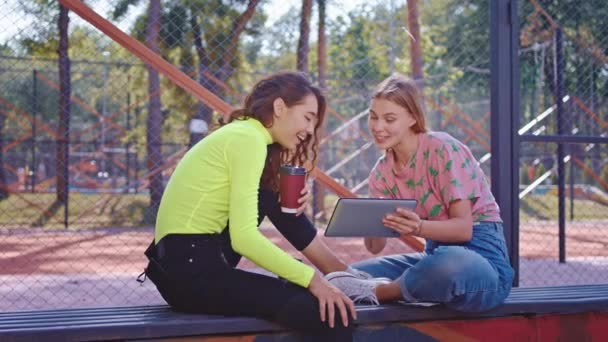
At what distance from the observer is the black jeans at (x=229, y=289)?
251 centimetres

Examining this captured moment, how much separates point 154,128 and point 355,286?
1003cm

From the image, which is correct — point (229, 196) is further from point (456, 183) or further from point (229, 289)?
point (456, 183)

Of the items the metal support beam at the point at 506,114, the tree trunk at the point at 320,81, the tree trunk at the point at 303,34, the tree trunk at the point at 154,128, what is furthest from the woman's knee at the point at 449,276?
the tree trunk at the point at 154,128

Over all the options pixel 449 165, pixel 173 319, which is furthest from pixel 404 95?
pixel 173 319

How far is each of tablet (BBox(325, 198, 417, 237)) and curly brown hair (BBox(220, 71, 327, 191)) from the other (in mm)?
260

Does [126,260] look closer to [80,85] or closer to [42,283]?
[42,283]

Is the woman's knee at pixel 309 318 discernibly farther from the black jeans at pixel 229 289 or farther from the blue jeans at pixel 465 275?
the blue jeans at pixel 465 275

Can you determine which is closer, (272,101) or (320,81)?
(272,101)

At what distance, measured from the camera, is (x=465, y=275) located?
2.77m

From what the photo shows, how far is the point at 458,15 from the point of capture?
2270cm

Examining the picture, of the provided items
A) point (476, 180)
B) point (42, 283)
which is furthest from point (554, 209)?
point (476, 180)

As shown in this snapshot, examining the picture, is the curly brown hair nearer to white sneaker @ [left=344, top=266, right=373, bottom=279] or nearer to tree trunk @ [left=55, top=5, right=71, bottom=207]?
white sneaker @ [left=344, top=266, right=373, bottom=279]

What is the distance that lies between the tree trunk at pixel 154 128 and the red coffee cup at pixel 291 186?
24.1 ft

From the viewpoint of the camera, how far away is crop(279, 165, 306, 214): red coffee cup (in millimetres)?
2719
